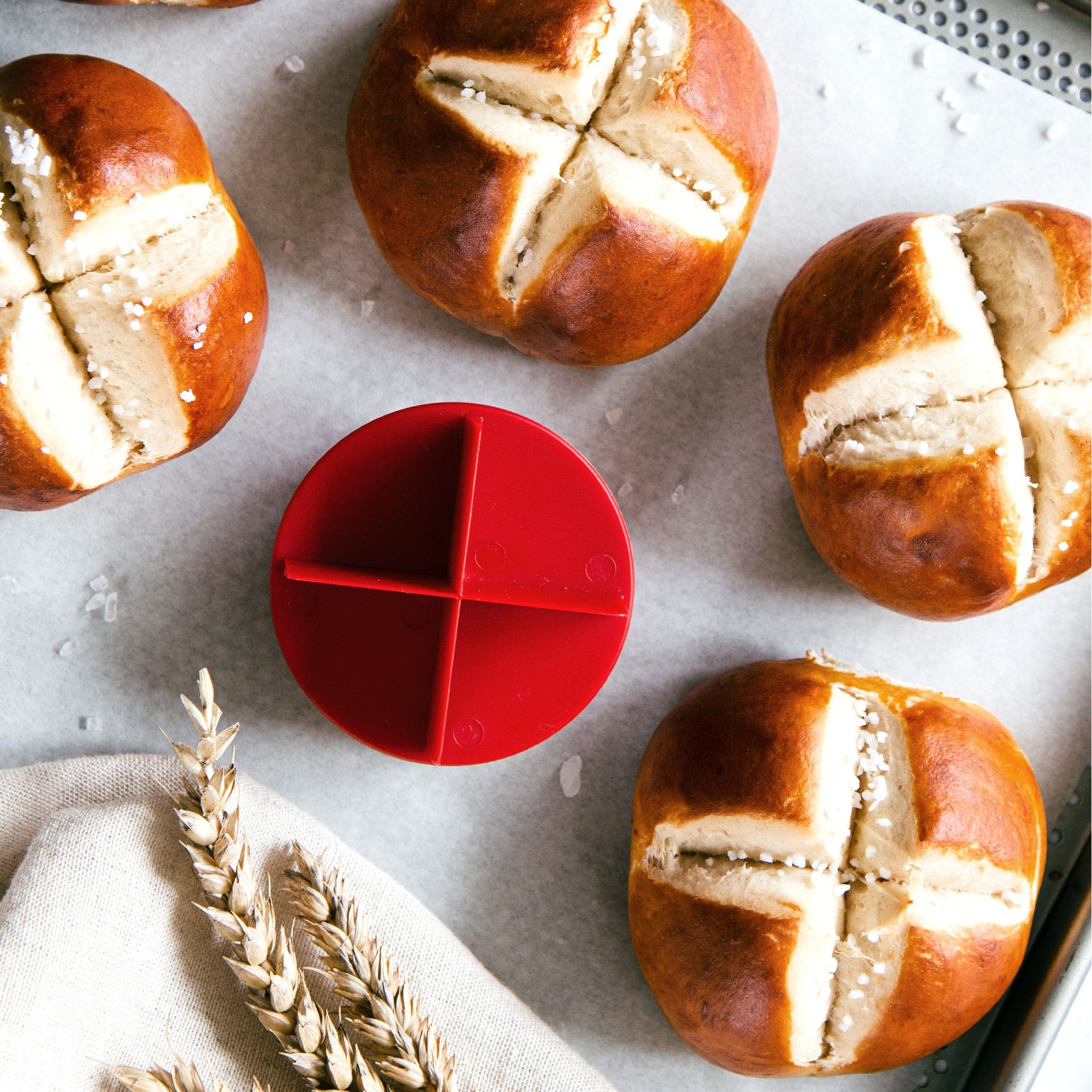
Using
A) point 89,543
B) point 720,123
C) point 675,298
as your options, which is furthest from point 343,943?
point 720,123

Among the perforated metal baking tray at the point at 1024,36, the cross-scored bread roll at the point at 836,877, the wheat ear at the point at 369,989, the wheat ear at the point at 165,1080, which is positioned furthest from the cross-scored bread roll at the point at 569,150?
the wheat ear at the point at 165,1080

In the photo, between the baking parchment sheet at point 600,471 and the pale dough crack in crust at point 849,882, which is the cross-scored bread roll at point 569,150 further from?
the pale dough crack in crust at point 849,882

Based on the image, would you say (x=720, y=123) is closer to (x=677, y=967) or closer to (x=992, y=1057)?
(x=677, y=967)

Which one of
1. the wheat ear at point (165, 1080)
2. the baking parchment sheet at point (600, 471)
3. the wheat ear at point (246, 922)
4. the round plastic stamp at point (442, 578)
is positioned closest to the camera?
Result: the wheat ear at point (165, 1080)

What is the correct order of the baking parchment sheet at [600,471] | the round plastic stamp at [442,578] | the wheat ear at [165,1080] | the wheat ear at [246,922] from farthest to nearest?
the baking parchment sheet at [600,471]
the round plastic stamp at [442,578]
the wheat ear at [246,922]
the wheat ear at [165,1080]

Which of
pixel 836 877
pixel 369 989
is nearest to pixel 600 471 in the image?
pixel 836 877

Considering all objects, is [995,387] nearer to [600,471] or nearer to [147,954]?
[600,471]

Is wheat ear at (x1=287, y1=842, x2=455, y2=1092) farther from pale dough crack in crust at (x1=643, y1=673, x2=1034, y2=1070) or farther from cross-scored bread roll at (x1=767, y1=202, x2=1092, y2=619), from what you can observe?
cross-scored bread roll at (x1=767, y1=202, x2=1092, y2=619)
